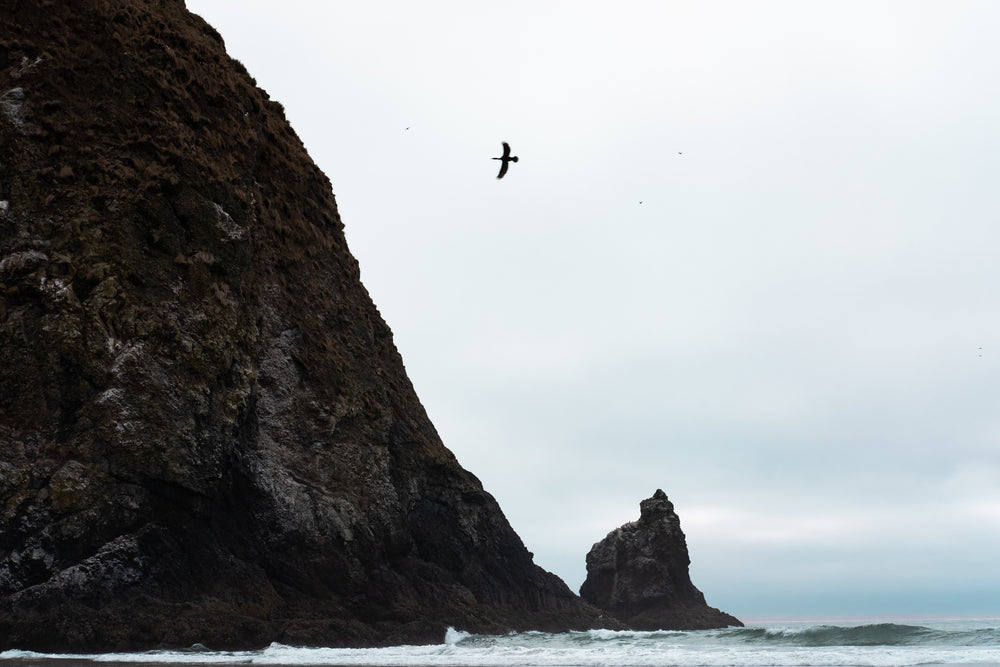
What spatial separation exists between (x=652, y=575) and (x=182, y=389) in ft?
144

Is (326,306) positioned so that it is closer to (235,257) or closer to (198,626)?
(235,257)

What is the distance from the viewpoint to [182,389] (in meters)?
26.5

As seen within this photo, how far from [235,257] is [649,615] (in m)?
41.1

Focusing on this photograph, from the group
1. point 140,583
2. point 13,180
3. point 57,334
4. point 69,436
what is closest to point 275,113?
point 13,180

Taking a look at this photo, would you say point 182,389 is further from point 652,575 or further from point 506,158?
point 652,575

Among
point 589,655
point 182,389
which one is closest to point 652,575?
point 589,655

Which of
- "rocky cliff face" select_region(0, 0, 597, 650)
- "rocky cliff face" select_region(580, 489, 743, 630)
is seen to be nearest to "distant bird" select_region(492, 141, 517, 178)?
"rocky cliff face" select_region(0, 0, 597, 650)

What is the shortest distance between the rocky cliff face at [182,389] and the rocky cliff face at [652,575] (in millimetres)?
23867

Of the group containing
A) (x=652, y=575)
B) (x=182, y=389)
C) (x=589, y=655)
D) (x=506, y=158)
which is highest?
(x=506, y=158)

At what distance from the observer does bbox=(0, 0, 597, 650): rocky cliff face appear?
23703 mm

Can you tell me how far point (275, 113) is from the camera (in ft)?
130

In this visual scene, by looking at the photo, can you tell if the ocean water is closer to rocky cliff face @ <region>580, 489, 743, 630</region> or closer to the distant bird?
the distant bird

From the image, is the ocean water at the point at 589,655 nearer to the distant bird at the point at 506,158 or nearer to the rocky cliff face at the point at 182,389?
the rocky cliff face at the point at 182,389

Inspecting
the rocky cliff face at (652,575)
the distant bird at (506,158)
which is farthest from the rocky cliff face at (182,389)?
the rocky cliff face at (652,575)
